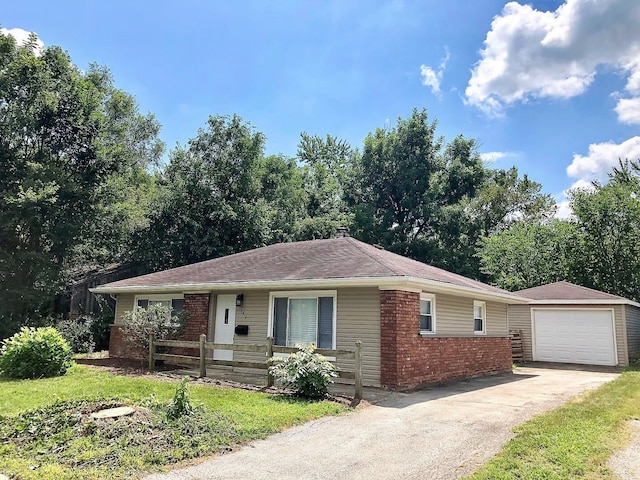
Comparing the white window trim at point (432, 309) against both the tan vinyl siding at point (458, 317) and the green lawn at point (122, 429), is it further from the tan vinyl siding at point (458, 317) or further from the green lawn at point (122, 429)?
the green lawn at point (122, 429)

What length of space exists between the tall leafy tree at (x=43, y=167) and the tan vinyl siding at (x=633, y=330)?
916 inches

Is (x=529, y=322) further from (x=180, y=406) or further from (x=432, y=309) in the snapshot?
(x=180, y=406)

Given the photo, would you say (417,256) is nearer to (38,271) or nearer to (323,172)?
(323,172)

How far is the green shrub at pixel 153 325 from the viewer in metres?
13.3

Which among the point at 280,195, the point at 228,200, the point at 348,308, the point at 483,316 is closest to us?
the point at 348,308

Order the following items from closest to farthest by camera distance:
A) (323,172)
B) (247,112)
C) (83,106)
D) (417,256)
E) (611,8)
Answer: (611,8), (83,106), (247,112), (417,256), (323,172)

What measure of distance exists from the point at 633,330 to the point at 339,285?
15070 millimetres

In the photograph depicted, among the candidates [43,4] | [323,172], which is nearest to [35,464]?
[43,4]

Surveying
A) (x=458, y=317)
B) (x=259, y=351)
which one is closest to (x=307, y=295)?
(x=259, y=351)

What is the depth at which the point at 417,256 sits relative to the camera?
32.6 meters

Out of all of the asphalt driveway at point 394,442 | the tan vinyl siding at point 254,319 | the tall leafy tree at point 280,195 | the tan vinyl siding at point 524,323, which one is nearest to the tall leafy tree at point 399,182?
the tall leafy tree at point 280,195

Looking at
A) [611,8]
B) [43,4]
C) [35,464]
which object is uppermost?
[43,4]

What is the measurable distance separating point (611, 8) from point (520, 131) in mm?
8896

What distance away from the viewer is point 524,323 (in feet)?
65.2
